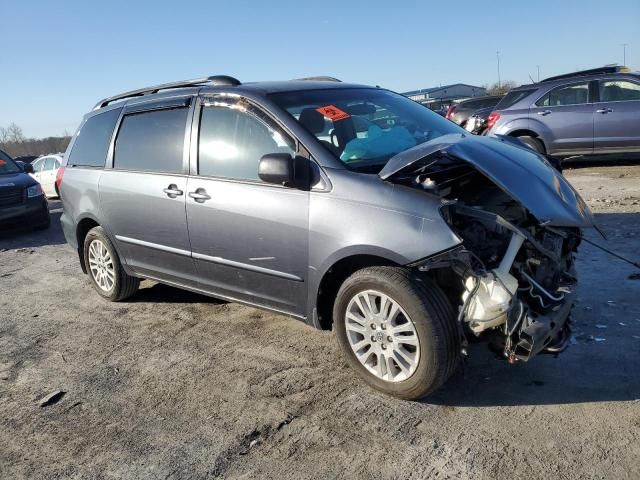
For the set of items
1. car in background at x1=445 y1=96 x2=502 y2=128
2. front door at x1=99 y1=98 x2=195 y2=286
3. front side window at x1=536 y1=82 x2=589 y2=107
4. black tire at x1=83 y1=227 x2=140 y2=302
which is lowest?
black tire at x1=83 y1=227 x2=140 y2=302

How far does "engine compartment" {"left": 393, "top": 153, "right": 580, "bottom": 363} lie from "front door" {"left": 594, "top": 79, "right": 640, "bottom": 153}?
25.4 ft

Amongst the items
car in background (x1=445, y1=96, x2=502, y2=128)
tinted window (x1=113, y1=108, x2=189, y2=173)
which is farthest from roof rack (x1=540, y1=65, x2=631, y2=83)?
tinted window (x1=113, y1=108, x2=189, y2=173)

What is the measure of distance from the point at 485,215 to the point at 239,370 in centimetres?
190

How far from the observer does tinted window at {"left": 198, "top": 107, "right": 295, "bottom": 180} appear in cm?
369

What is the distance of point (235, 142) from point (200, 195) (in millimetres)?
465

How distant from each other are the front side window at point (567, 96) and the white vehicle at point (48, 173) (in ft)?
40.8

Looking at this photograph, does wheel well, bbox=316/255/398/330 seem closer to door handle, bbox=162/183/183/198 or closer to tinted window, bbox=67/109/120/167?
door handle, bbox=162/183/183/198

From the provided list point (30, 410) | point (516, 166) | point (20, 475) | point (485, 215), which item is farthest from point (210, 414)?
point (516, 166)

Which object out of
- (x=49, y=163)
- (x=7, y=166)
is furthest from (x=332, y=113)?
→ (x=49, y=163)

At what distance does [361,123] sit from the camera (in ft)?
12.7

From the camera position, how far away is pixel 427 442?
275 centimetres

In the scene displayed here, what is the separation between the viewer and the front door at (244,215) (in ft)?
11.5

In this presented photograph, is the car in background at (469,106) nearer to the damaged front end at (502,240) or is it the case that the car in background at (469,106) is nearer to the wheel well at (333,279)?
the damaged front end at (502,240)

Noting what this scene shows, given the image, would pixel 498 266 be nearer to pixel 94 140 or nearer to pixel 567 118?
pixel 94 140
